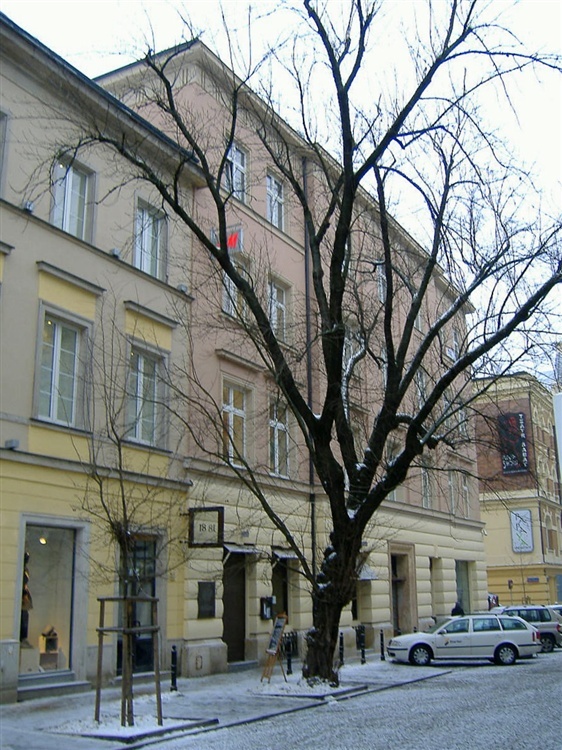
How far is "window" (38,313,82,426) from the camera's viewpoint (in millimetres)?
16656

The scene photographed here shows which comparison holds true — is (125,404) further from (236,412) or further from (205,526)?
(236,412)

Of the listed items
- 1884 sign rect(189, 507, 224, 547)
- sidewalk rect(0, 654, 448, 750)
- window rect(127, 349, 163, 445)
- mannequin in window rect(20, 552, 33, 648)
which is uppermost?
window rect(127, 349, 163, 445)

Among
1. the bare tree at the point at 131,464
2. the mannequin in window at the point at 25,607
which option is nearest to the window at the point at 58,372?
the bare tree at the point at 131,464

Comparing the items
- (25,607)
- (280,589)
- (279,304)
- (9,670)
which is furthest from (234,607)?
(279,304)

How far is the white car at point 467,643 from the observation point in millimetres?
23703

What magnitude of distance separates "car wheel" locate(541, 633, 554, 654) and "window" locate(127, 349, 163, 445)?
16488mm

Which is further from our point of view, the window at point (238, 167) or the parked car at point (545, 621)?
the parked car at point (545, 621)

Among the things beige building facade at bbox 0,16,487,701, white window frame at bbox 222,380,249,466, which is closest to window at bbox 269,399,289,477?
beige building facade at bbox 0,16,487,701

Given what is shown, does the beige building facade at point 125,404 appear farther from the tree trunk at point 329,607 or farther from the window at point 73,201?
the tree trunk at point 329,607

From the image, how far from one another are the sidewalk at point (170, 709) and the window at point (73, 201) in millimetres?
9321

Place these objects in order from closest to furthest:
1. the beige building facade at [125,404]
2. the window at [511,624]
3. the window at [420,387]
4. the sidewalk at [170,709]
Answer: the sidewalk at [170,709], the beige building facade at [125,404], the window at [420,387], the window at [511,624]

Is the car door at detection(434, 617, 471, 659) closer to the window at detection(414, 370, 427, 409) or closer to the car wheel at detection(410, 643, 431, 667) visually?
the car wheel at detection(410, 643, 431, 667)

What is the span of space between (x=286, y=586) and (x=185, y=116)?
13.4 m

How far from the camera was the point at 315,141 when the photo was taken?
17438mm
